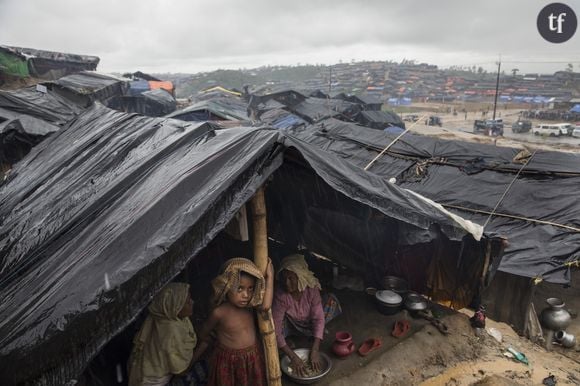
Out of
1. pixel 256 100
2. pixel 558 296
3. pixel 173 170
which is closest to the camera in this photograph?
pixel 173 170

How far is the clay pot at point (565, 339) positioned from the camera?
18.8 feet

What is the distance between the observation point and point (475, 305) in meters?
3.91

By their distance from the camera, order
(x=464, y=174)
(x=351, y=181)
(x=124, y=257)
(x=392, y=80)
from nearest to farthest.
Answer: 1. (x=124, y=257)
2. (x=351, y=181)
3. (x=464, y=174)
4. (x=392, y=80)

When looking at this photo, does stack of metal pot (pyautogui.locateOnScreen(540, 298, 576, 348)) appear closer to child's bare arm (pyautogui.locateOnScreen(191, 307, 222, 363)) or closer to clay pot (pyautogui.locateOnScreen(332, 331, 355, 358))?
clay pot (pyautogui.locateOnScreen(332, 331, 355, 358))

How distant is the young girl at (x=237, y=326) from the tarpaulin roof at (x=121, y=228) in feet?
2.05

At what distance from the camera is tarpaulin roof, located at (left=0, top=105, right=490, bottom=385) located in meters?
1.86

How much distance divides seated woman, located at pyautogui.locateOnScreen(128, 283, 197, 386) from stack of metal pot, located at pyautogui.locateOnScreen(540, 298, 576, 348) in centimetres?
606

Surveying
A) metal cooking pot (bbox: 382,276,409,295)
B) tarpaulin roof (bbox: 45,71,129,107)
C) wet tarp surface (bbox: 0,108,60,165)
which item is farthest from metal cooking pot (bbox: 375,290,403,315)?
tarpaulin roof (bbox: 45,71,129,107)

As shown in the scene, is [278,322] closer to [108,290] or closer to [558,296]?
[108,290]

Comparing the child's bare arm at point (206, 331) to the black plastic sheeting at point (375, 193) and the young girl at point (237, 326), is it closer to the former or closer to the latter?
the young girl at point (237, 326)

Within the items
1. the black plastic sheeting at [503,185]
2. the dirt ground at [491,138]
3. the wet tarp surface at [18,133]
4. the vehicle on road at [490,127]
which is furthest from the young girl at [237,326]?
the vehicle on road at [490,127]

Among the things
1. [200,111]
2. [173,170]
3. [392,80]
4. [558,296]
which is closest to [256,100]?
[200,111]

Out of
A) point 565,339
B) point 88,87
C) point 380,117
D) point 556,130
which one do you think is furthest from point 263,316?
point 556,130

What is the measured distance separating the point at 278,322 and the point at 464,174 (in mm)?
6124
